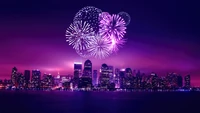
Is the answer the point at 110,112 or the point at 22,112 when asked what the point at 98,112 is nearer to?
the point at 110,112

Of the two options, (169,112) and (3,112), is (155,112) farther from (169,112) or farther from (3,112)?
(3,112)

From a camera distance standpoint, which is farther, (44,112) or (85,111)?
(85,111)

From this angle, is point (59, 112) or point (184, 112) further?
point (184, 112)

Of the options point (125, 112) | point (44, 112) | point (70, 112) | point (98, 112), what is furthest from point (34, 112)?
point (125, 112)

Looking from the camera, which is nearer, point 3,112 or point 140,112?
A: point 3,112

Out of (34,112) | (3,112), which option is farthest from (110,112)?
(3,112)

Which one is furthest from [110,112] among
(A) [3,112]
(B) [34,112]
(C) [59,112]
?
(A) [3,112]

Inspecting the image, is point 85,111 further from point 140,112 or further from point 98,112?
point 140,112
